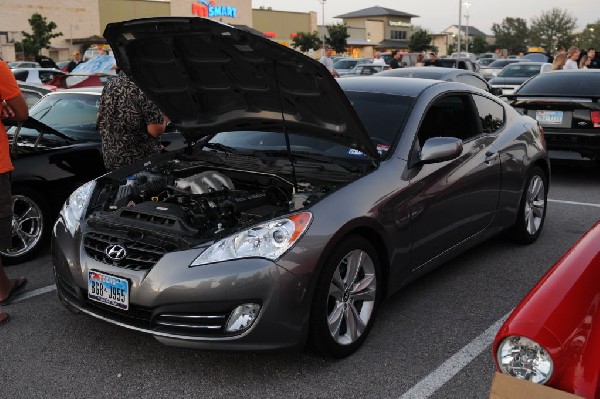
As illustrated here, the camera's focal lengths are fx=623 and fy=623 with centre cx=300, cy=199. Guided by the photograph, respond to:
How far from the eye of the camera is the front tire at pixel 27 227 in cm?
516

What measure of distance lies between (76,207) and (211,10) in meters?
68.6

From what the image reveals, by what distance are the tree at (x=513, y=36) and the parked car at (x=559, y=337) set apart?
101286 mm

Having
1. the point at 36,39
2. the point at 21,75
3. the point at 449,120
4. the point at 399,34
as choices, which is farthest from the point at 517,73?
the point at 399,34

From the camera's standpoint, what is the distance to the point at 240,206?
3.63 metres

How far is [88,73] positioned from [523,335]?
1143 cm

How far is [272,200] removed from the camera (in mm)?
3785

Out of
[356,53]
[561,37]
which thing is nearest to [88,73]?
[356,53]

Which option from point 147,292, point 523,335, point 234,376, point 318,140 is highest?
point 318,140

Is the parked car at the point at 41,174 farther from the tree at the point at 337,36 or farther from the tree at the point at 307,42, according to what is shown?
the tree at the point at 307,42

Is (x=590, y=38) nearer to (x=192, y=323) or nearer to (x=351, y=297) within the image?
(x=351, y=297)

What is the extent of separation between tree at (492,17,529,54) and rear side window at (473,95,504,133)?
3858 inches

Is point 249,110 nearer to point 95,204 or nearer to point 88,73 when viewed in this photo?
point 95,204

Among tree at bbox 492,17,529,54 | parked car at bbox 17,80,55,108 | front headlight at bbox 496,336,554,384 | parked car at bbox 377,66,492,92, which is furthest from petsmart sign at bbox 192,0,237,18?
front headlight at bbox 496,336,554,384

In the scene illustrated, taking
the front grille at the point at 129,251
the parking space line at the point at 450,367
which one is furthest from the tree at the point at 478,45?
the front grille at the point at 129,251
